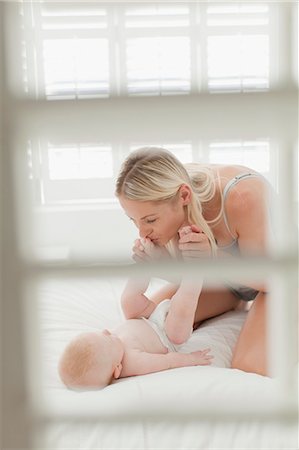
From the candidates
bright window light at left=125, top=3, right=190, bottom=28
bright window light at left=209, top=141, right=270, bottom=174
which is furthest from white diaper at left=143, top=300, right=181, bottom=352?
bright window light at left=125, top=3, right=190, bottom=28

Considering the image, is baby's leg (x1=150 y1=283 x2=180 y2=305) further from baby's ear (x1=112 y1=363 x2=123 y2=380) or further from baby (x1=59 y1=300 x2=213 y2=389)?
baby's ear (x1=112 y1=363 x2=123 y2=380)

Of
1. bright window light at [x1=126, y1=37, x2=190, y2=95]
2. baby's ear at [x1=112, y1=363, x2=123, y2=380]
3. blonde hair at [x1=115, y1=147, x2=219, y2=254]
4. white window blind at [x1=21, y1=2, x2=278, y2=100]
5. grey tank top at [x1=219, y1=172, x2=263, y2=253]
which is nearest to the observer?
white window blind at [x1=21, y1=2, x2=278, y2=100]

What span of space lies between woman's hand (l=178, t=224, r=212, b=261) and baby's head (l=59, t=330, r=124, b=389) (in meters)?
0.36

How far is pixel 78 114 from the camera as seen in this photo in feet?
2.07

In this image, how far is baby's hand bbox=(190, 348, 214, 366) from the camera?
148 cm

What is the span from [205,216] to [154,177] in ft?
0.76

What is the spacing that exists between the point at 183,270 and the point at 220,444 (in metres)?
0.43

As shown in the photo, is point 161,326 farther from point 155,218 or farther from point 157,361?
point 155,218

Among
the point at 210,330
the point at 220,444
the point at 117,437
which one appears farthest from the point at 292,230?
the point at 210,330

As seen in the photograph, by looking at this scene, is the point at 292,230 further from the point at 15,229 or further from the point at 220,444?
the point at 220,444

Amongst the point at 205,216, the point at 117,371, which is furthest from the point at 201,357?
the point at 205,216

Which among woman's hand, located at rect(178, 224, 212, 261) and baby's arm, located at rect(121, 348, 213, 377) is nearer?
woman's hand, located at rect(178, 224, 212, 261)

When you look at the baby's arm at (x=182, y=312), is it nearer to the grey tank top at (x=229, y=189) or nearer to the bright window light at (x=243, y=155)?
the grey tank top at (x=229, y=189)

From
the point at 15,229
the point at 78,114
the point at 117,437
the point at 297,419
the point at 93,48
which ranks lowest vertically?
the point at 117,437
